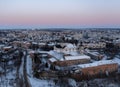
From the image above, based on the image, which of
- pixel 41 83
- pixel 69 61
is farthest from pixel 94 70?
pixel 41 83

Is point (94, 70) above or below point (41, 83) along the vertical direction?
above

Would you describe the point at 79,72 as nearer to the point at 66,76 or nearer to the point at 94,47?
the point at 66,76

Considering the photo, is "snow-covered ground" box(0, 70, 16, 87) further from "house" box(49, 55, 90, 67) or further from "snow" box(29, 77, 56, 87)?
"house" box(49, 55, 90, 67)

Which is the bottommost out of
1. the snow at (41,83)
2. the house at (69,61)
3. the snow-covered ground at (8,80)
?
the snow-covered ground at (8,80)

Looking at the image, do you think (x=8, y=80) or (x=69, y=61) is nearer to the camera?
(x=8, y=80)

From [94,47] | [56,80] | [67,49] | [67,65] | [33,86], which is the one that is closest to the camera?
[33,86]

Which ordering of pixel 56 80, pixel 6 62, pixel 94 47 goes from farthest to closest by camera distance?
pixel 94 47, pixel 6 62, pixel 56 80

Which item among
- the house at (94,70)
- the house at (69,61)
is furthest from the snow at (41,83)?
the house at (69,61)

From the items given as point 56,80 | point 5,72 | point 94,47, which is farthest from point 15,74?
point 94,47

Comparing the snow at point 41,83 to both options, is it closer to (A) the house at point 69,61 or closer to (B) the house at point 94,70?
(B) the house at point 94,70

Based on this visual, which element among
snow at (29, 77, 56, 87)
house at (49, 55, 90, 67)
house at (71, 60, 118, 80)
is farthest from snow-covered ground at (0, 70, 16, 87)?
house at (71, 60, 118, 80)

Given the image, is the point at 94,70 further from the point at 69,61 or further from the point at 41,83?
the point at 41,83
